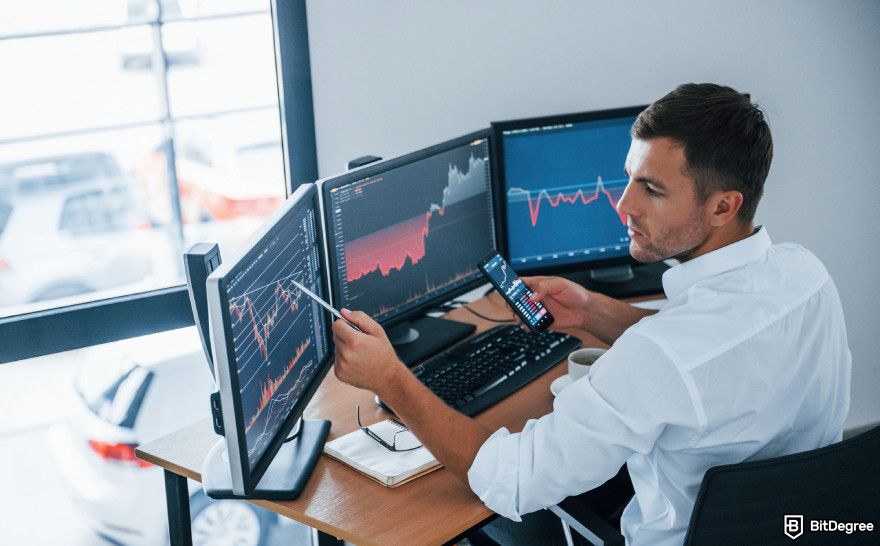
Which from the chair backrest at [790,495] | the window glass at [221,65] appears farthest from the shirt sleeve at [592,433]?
the window glass at [221,65]

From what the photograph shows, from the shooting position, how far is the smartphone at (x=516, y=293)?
1832mm

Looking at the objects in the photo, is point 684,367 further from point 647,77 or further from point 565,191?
point 647,77

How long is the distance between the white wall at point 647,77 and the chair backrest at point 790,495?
55.0 inches

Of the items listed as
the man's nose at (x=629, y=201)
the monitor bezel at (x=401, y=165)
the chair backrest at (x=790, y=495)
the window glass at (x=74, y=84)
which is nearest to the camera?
the chair backrest at (x=790, y=495)

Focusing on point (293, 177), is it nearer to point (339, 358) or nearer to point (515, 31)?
point (515, 31)

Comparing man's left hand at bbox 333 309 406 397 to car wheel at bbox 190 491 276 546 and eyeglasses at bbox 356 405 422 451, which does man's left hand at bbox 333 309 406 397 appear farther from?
car wheel at bbox 190 491 276 546

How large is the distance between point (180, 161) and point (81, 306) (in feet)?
1.85

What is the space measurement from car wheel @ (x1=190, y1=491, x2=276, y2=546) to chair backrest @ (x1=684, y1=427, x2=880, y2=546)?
1686 mm

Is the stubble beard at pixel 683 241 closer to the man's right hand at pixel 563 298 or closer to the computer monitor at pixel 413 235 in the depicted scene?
the man's right hand at pixel 563 298

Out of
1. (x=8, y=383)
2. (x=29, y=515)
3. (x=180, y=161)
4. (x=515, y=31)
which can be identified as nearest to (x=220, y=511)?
(x=29, y=515)

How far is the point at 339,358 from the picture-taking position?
1474 millimetres

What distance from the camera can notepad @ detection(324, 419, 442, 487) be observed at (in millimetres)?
1478

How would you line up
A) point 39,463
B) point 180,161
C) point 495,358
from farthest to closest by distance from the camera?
point 180,161 < point 39,463 < point 495,358

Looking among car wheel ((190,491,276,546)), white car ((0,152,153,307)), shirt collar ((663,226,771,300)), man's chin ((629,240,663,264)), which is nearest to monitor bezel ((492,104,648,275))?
man's chin ((629,240,663,264))
